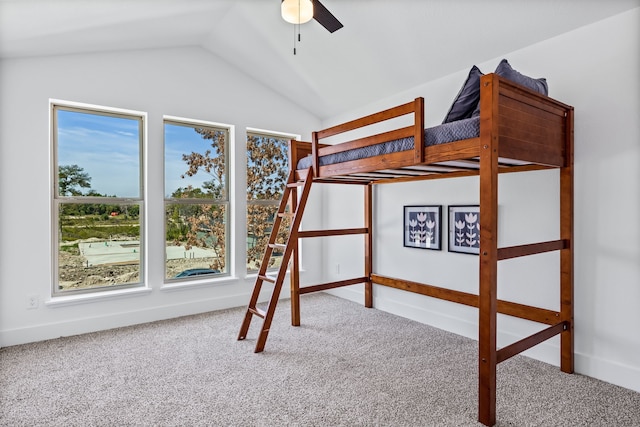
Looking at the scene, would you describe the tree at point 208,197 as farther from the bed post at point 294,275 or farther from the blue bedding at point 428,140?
the blue bedding at point 428,140

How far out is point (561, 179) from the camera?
2.29 m

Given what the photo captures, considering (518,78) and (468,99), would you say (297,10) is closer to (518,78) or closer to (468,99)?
(468,99)

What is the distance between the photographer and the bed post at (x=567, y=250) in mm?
2248

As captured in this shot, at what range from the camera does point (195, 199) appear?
12.6 feet

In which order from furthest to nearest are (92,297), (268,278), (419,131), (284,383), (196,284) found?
(196,284) < (92,297) < (268,278) < (284,383) < (419,131)

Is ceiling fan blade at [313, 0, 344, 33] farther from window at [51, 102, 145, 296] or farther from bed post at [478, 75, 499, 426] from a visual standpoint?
window at [51, 102, 145, 296]

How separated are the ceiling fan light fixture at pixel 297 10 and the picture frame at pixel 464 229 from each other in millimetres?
1971

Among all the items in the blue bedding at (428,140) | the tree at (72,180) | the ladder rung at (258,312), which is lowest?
the ladder rung at (258,312)

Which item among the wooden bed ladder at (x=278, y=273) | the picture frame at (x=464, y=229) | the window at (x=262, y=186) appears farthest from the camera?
the window at (x=262, y=186)

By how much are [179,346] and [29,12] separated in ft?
8.44

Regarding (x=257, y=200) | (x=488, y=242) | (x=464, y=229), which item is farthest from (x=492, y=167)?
(x=257, y=200)

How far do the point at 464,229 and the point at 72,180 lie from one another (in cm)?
357

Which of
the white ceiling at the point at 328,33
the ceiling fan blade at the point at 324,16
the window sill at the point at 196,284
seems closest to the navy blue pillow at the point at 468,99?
the white ceiling at the point at 328,33

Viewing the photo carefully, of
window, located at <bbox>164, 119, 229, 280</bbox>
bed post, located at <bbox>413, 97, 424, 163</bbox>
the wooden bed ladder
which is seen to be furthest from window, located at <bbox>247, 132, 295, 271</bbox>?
bed post, located at <bbox>413, 97, 424, 163</bbox>
